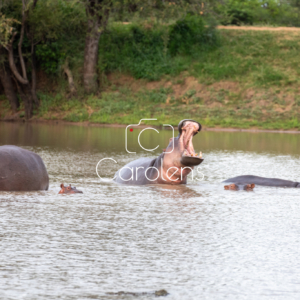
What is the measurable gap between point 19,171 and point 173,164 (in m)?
2.13

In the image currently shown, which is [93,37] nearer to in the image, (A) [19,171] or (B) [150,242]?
(A) [19,171]

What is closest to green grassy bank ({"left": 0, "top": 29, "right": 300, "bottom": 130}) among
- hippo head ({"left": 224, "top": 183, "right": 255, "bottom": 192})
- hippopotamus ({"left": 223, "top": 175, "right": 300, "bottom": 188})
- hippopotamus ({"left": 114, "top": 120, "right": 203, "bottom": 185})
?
hippopotamus ({"left": 223, "top": 175, "right": 300, "bottom": 188})

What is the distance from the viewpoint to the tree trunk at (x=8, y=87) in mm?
27891

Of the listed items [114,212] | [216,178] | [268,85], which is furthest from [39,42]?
[114,212]

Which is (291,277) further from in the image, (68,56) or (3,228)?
(68,56)

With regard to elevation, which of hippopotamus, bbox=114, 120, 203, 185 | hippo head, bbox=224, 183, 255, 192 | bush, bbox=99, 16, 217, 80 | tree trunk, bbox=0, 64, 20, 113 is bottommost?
hippo head, bbox=224, 183, 255, 192

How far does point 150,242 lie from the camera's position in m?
4.36

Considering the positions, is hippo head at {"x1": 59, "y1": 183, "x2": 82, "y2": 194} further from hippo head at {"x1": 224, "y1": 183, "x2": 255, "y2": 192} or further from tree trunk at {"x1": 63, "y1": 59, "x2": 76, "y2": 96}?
tree trunk at {"x1": 63, "y1": 59, "x2": 76, "y2": 96}

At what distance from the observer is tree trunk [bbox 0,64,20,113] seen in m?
27.9

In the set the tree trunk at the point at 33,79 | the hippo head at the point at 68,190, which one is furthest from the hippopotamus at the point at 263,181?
the tree trunk at the point at 33,79

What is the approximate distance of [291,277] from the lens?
138 inches

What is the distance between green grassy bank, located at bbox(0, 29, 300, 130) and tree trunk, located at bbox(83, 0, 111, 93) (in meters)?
0.88

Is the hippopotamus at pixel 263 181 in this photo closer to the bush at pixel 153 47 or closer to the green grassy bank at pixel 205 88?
the green grassy bank at pixel 205 88

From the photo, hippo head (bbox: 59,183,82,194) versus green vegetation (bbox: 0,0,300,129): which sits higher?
green vegetation (bbox: 0,0,300,129)
